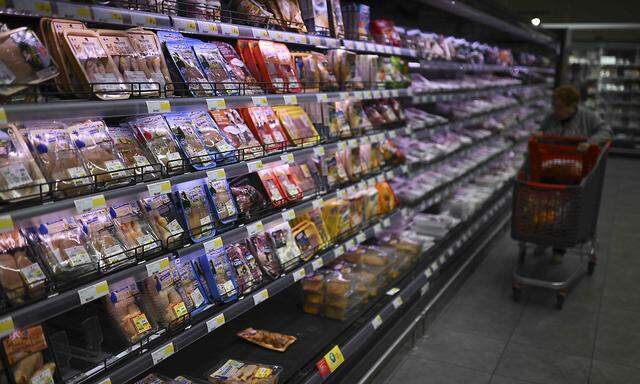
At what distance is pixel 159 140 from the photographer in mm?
2273

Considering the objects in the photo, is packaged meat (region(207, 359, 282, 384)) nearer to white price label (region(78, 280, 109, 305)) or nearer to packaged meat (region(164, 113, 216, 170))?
white price label (region(78, 280, 109, 305))

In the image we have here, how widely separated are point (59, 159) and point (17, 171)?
21 cm

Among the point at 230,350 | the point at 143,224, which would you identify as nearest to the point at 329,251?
the point at 230,350

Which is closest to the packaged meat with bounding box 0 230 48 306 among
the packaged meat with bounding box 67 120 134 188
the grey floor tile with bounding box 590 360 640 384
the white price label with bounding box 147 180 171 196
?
the packaged meat with bounding box 67 120 134 188

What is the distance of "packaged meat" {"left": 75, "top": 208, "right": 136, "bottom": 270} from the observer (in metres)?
1.95

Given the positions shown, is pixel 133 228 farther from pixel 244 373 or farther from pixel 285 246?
pixel 285 246

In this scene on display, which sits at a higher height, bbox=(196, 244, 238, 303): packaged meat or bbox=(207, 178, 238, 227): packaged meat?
bbox=(207, 178, 238, 227): packaged meat

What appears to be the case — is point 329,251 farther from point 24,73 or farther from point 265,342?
point 24,73

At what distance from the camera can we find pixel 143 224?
220 centimetres

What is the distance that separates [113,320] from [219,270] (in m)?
0.57

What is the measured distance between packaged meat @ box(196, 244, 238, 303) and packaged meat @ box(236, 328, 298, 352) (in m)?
0.39

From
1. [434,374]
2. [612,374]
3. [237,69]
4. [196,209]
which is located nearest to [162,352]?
[196,209]

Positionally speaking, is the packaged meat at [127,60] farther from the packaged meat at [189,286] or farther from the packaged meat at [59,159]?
the packaged meat at [189,286]

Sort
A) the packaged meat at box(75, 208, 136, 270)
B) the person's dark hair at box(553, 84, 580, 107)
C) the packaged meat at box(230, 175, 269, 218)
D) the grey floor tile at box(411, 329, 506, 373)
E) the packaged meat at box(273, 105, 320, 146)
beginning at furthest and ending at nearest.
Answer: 1. the person's dark hair at box(553, 84, 580, 107)
2. the grey floor tile at box(411, 329, 506, 373)
3. the packaged meat at box(273, 105, 320, 146)
4. the packaged meat at box(230, 175, 269, 218)
5. the packaged meat at box(75, 208, 136, 270)
